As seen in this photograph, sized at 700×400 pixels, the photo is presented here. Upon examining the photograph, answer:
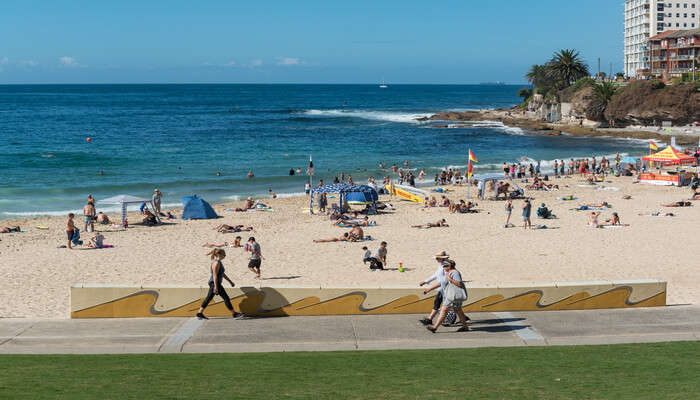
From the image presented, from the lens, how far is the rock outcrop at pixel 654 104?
70688 millimetres

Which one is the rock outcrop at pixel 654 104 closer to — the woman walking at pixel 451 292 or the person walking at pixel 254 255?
the person walking at pixel 254 255

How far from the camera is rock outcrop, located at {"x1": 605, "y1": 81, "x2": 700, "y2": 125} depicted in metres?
70.7

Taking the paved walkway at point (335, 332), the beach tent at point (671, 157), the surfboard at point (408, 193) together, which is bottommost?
the paved walkway at point (335, 332)

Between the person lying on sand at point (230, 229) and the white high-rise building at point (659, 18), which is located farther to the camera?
the white high-rise building at point (659, 18)

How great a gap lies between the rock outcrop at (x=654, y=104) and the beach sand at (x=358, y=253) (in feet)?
161

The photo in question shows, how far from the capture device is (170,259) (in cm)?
1880

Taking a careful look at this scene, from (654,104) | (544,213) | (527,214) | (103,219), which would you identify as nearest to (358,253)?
(527,214)

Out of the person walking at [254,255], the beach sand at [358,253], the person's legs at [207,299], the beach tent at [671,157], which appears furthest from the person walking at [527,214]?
the beach tent at [671,157]

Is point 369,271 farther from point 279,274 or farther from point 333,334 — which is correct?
point 333,334

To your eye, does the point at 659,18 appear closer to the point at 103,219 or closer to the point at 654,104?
the point at 654,104

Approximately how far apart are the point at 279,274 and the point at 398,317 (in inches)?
258

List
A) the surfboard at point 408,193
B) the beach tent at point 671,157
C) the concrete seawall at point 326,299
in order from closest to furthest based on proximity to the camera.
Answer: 1. the concrete seawall at point 326,299
2. the surfboard at point 408,193
3. the beach tent at point 671,157

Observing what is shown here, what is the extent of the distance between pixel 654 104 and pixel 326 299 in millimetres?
71339

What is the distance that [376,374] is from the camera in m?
7.68
